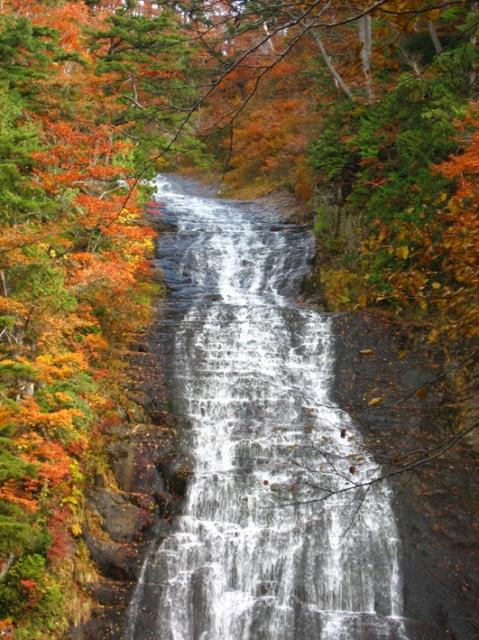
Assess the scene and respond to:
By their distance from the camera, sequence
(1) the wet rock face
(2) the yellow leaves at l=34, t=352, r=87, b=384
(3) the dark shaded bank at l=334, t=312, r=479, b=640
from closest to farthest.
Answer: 1. (3) the dark shaded bank at l=334, t=312, r=479, b=640
2. (2) the yellow leaves at l=34, t=352, r=87, b=384
3. (1) the wet rock face

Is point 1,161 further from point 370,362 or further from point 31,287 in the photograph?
point 370,362

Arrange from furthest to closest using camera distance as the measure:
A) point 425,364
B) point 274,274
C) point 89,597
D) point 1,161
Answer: point 274,274 < point 425,364 < point 1,161 < point 89,597

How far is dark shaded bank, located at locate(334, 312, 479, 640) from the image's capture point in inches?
366

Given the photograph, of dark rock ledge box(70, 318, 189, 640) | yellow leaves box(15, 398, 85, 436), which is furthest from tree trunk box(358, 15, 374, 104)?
yellow leaves box(15, 398, 85, 436)

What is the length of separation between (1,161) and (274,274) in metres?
10.3

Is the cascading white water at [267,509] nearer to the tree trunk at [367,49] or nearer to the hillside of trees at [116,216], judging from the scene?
the hillside of trees at [116,216]

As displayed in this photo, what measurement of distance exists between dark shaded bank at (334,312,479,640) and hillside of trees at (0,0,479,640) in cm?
78

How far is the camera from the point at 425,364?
13539 mm

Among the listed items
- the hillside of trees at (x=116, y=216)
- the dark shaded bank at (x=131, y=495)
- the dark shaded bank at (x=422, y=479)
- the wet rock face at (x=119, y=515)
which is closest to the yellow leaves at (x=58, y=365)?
the hillside of trees at (x=116, y=216)

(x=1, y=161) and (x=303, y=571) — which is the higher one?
(x=1, y=161)

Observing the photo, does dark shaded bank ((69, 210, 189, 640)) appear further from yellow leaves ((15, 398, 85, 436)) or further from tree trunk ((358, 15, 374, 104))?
tree trunk ((358, 15, 374, 104))

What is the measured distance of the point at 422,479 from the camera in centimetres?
1116

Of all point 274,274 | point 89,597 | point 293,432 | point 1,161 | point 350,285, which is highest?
point 274,274

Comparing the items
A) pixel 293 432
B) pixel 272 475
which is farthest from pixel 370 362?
pixel 272 475
